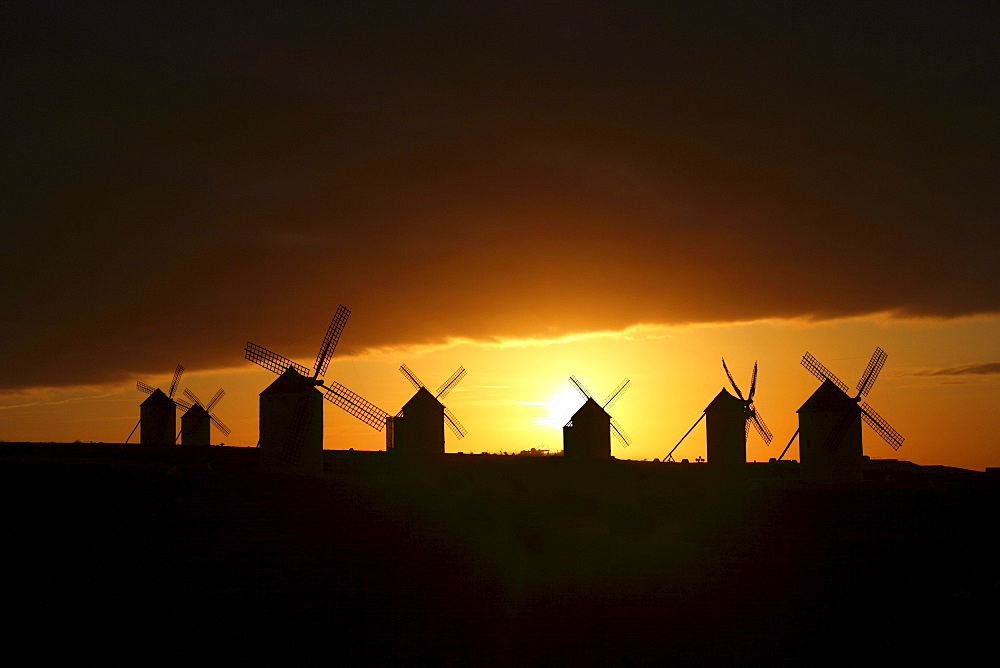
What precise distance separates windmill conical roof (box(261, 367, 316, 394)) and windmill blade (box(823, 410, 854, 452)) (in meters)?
36.1

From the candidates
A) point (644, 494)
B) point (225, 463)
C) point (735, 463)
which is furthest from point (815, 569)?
point (735, 463)

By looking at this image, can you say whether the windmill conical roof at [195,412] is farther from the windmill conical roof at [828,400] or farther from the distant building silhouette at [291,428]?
the windmill conical roof at [828,400]

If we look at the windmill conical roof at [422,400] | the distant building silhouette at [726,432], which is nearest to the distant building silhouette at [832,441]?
the distant building silhouette at [726,432]

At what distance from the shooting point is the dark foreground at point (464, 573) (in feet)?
81.5

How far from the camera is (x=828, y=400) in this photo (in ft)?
204

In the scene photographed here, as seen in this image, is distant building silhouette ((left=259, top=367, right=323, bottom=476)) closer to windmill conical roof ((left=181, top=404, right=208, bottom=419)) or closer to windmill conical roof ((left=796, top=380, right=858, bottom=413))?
windmill conical roof ((left=181, top=404, right=208, bottom=419))

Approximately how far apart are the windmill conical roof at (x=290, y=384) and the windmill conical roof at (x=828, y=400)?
35.6 metres

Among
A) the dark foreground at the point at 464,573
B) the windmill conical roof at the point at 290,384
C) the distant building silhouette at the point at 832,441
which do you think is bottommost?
the dark foreground at the point at 464,573

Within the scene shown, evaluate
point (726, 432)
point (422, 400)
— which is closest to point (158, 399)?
A: point (422, 400)

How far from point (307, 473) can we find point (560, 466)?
866 inches

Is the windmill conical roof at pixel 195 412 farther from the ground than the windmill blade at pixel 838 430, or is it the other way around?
the windmill conical roof at pixel 195 412

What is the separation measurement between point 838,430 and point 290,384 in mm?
37888

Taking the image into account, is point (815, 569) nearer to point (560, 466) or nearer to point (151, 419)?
point (560, 466)

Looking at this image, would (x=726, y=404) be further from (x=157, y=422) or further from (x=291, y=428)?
(x=157, y=422)
